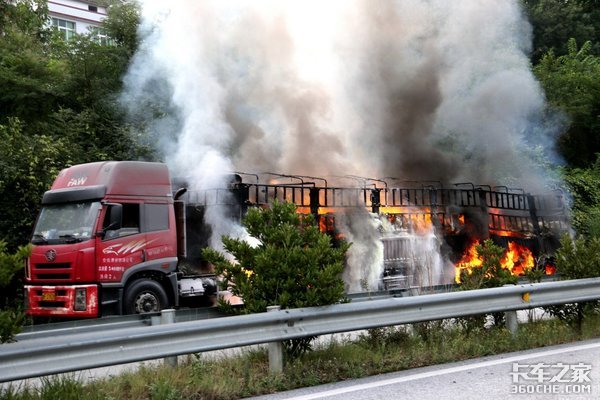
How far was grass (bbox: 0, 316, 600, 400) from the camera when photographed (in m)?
5.07

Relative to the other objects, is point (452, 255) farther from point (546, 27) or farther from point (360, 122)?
point (546, 27)

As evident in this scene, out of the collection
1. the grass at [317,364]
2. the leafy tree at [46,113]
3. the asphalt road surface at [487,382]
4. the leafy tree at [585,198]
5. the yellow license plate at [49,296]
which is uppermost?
the leafy tree at [46,113]

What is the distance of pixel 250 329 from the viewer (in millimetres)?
5484

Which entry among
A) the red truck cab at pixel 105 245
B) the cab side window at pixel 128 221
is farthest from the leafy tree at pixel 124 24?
the cab side window at pixel 128 221

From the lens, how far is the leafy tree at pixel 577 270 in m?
7.57

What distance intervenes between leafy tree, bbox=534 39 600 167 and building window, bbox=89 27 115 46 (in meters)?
15.4

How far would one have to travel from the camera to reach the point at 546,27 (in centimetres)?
2962

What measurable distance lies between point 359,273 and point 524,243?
17.0ft

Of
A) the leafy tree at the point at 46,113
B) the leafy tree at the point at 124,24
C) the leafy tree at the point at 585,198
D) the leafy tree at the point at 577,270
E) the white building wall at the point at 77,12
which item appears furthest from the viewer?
the white building wall at the point at 77,12

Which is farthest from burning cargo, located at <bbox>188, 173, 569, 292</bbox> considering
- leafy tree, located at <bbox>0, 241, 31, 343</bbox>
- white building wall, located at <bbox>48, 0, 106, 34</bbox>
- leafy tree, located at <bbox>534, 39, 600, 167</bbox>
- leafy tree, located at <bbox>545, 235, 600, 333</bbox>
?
white building wall, located at <bbox>48, 0, 106, 34</bbox>

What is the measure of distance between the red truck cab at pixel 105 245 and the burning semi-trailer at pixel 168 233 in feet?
0.05

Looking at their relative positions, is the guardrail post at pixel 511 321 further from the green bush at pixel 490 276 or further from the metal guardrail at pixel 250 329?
the green bush at pixel 490 276

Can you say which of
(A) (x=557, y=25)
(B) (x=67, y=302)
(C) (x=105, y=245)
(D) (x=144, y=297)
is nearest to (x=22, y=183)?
(C) (x=105, y=245)

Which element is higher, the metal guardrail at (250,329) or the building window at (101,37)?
the building window at (101,37)
